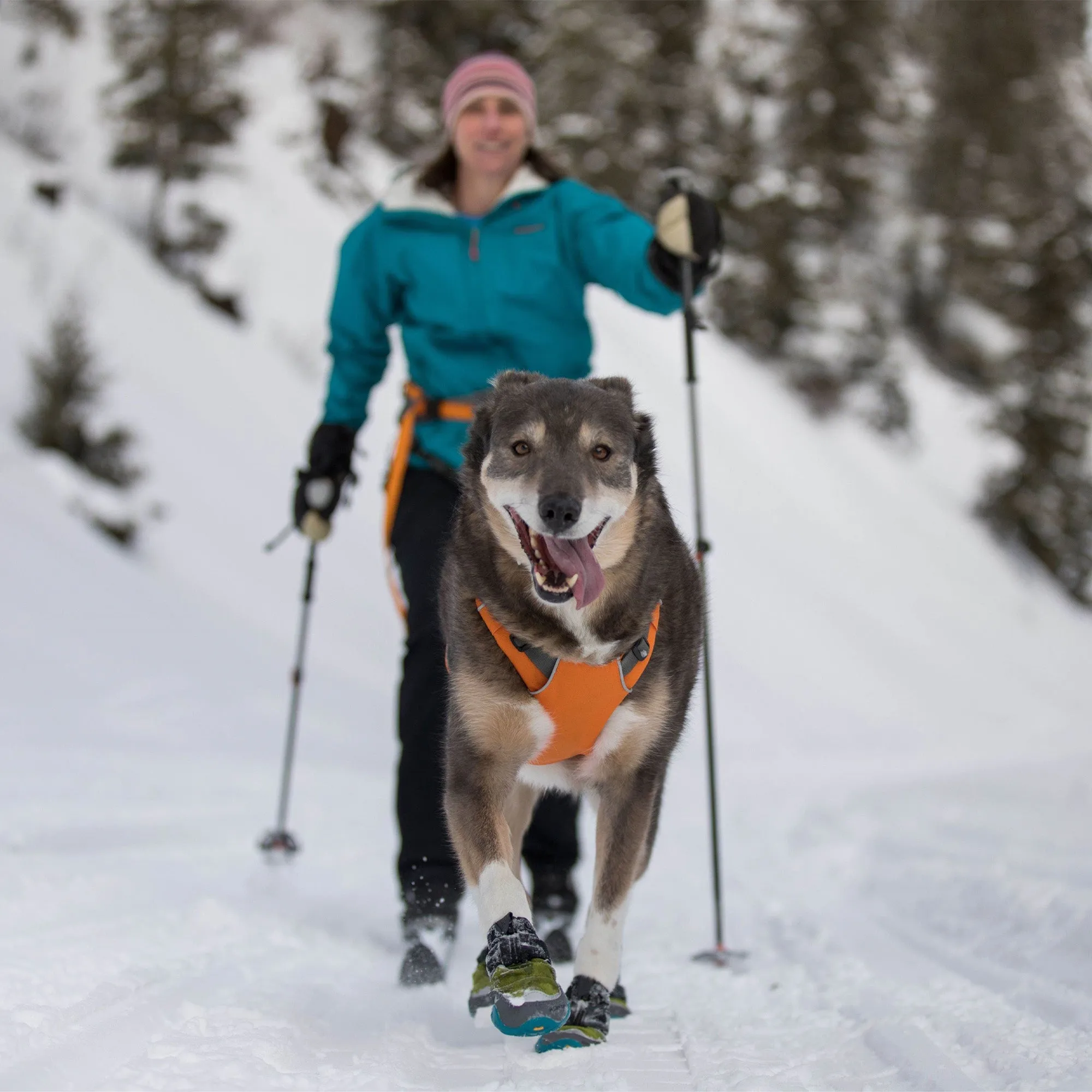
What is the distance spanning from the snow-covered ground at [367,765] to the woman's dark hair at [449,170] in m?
2.49

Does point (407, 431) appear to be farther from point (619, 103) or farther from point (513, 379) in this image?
point (619, 103)

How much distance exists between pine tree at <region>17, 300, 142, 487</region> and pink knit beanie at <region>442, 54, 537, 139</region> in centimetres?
851

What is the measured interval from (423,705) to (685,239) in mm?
1659

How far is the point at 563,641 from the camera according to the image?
267 cm

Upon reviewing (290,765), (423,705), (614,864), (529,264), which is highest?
(529,264)

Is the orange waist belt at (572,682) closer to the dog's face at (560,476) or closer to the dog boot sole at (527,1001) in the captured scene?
the dog's face at (560,476)

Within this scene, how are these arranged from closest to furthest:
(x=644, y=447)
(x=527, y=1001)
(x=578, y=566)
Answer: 1. (x=527, y=1001)
2. (x=578, y=566)
3. (x=644, y=447)

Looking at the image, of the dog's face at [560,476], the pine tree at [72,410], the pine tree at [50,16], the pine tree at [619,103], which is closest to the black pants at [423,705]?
the dog's face at [560,476]

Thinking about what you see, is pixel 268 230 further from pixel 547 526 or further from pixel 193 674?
pixel 547 526

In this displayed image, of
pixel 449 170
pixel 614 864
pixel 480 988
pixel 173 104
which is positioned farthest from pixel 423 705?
pixel 173 104

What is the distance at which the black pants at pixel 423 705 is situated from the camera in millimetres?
3529

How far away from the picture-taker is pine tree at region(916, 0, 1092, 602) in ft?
75.6

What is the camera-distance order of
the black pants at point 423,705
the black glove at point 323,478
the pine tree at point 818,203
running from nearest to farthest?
the black pants at point 423,705 < the black glove at point 323,478 < the pine tree at point 818,203

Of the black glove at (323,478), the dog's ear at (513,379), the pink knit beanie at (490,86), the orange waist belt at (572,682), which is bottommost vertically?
the orange waist belt at (572,682)
